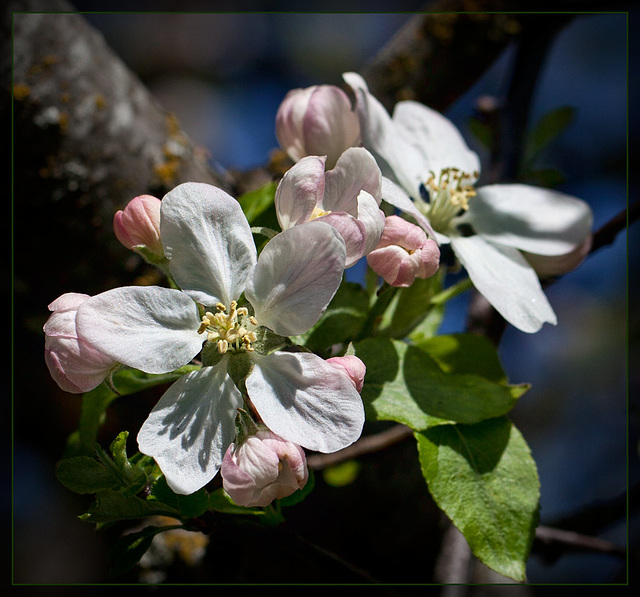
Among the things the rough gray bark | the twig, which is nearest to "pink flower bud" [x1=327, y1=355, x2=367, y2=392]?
the rough gray bark

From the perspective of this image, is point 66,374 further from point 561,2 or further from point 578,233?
point 561,2

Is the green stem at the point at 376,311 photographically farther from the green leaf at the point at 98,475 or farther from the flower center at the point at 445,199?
the green leaf at the point at 98,475

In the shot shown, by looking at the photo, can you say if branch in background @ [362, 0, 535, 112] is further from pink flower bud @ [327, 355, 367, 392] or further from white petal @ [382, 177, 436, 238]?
pink flower bud @ [327, 355, 367, 392]

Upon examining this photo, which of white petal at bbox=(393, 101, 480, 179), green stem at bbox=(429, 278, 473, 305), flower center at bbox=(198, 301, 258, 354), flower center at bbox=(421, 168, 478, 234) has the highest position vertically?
flower center at bbox=(198, 301, 258, 354)

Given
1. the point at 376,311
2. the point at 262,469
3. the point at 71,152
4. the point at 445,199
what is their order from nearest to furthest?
the point at 262,469
the point at 376,311
the point at 445,199
the point at 71,152

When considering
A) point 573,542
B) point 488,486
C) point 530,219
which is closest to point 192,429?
point 488,486

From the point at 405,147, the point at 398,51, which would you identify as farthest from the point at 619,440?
the point at 405,147

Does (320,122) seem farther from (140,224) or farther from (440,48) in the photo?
(440,48)
